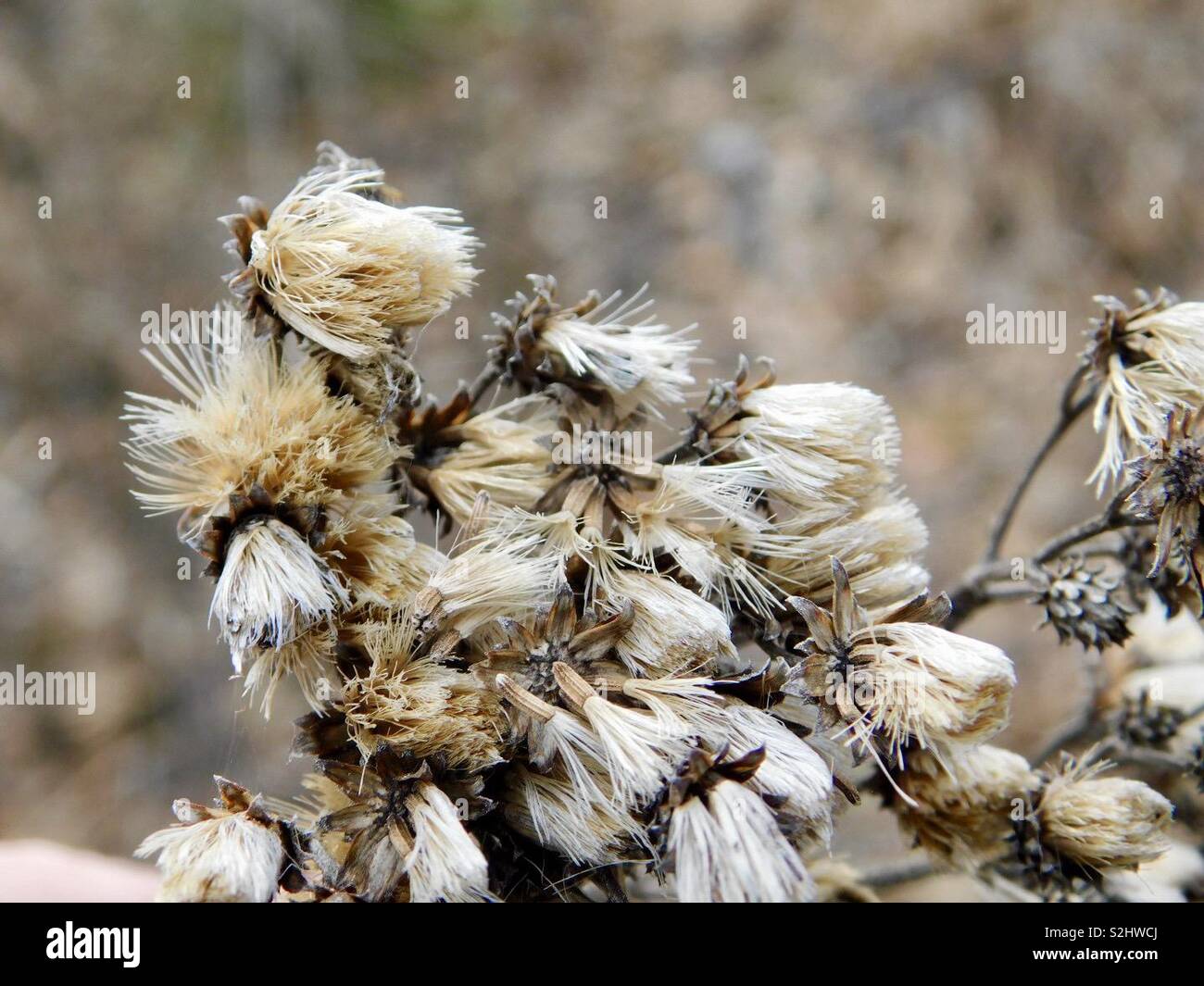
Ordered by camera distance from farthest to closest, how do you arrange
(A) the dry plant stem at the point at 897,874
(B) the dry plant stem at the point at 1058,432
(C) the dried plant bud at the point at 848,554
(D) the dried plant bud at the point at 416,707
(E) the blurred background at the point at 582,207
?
(E) the blurred background at the point at 582,207 < (A) the dry plant stem at the point at 897,874 < (B) the dry plant stem at the point at 1058,432 < (C) the dried plant bud at the point at 848,554 < (D) the dried plant bud at the point at 416,707

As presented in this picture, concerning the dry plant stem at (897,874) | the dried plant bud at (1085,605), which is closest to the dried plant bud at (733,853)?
the dried plant bud at (1085,605)

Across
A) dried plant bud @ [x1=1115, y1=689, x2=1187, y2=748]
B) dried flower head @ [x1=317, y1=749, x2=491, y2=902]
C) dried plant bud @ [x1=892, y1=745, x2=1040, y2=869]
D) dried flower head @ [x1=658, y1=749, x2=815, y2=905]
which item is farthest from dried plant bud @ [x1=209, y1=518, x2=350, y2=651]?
dried plant bud @ [x1=1115, y1=689, x2=1187, y2=748]

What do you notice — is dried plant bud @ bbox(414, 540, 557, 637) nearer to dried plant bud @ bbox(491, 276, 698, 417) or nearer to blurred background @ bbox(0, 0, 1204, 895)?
dried plant bud @ bbox(491, 276, 698, 417)

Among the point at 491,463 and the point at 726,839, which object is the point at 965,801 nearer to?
the point at 726,839

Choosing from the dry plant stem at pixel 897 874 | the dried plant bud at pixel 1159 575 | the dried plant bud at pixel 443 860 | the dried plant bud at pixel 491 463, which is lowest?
the dry plant stem at pixel 897 874

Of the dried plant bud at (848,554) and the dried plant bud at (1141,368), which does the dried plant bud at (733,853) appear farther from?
the dried plant bud at (1141,368)

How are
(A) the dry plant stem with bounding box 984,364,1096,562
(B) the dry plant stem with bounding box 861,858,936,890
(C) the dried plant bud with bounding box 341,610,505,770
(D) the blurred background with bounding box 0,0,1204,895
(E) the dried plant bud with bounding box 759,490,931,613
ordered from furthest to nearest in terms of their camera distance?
(D) the blurred background with bounding box 0,0,1204,895 < (B) the dry plant stem with bounding box 861,858,936,890 < (A) the dry plant stem with bounding box 984,364,1096,562 < (E) the dried plant bud with bounding box 759,490,931,613 < (C) the dried plant bud with bounding box 341,610,505,770
